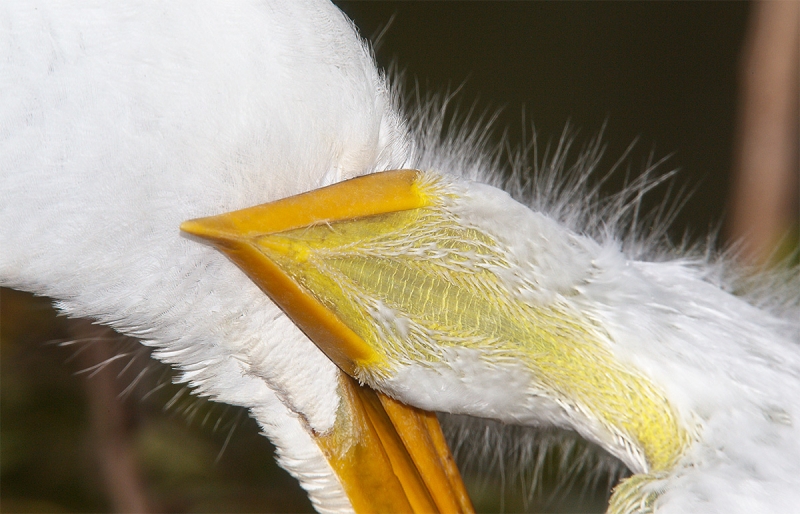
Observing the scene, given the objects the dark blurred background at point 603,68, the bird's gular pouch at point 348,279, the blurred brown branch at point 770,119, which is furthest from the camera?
the dark blurred background at point 603,68

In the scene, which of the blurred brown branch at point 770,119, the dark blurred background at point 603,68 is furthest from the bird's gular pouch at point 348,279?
the dark blurred background at point 603,68

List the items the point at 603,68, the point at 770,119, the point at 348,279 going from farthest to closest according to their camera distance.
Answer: the point at 603,68 < the point at 770,119 < the point at 348,279

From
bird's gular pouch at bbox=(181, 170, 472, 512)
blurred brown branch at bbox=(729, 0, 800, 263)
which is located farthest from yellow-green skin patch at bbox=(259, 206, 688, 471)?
blurred brown branch at bbox=(729, 0, 800, 263)

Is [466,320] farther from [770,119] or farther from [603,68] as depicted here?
[603,68]

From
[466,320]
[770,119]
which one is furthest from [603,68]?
[466,320]

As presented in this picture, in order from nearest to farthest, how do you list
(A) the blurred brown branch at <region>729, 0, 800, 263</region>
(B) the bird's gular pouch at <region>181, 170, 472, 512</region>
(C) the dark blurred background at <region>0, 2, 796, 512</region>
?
(B) the bird's gular pouch at <region>181, 170, 472, 512</region>
(A) the blurred brown branch at <region>729, 0, 800, 263</region>
(C) the dark blurred background at <region>0, 2, 796, 512</region>

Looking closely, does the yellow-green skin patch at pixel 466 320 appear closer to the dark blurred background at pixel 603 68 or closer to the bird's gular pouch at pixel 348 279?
the bird's gular pouch at pixel 348 279

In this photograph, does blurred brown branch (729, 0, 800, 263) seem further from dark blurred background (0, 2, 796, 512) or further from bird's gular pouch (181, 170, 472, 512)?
bird's gular pouch (181, 170, 472, 512)

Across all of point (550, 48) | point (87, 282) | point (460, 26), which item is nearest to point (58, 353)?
point (87, 282)

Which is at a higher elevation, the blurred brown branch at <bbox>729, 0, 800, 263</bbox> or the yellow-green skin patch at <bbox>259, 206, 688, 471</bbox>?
the blurred brown branch at <bbox>729, 0, 800, 263</bbox>
